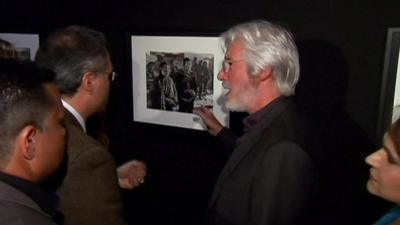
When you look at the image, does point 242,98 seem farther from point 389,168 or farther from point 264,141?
point 389,168

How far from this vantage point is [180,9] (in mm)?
2141

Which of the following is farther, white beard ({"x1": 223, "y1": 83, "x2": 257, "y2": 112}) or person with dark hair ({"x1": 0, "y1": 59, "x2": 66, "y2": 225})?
white beard ({"x1": 223, "y1": 83, "x2": 257, "y2": 112})

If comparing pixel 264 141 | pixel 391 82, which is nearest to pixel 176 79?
pixel 264 141

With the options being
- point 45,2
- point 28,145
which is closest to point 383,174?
point 28,145

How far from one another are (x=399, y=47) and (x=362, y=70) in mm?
174

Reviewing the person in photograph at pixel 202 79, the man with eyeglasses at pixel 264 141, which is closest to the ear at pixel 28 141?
the man with eyeglasses at pixel 264 141

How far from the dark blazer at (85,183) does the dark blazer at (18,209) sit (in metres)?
0.37

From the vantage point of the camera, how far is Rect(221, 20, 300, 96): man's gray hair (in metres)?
1.55

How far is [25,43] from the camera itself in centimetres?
262

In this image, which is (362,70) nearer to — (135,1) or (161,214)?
(135,1)

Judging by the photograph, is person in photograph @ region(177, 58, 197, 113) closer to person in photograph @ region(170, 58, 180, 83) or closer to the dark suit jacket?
person in photograph @ region(170, 58, 180, 83)

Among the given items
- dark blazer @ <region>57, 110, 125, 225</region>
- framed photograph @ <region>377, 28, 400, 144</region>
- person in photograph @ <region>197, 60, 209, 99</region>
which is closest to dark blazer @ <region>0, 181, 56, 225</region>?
dark blazer @ <region>57, 110, 125, 225</region>

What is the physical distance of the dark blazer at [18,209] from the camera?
0.93m

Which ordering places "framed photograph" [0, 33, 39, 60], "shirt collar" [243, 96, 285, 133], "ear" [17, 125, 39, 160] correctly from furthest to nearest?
1. "framed photograph" [0, 33, 39, 60]
2. "shirt collar" [243, 96, 285, 133]
3. "ear" [17, 125, 39, 160]
